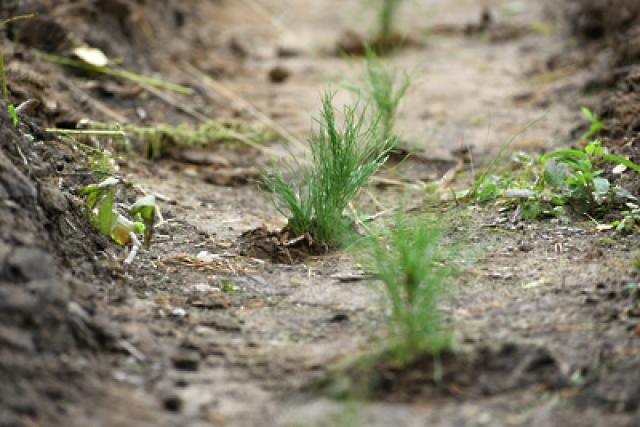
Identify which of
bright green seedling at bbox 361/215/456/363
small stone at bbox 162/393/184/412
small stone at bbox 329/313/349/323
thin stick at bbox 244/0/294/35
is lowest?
small stone at bbox 162/393/184/412

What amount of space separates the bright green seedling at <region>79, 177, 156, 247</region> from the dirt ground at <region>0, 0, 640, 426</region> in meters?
0.04

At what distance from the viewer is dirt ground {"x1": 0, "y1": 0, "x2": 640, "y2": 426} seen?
1.82 meters

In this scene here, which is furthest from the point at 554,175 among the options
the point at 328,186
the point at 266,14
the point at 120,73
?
the point at 266,14

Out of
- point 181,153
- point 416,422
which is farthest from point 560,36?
point 416,422

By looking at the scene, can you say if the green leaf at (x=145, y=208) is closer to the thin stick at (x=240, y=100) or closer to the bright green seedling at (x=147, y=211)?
Result: the bright green seedling at (x=147, y=211)

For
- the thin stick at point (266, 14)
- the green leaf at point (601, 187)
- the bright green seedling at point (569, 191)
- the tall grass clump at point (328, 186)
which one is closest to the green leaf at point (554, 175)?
the bright green seedling at point (569, 191)

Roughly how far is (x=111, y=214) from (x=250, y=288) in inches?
20.8

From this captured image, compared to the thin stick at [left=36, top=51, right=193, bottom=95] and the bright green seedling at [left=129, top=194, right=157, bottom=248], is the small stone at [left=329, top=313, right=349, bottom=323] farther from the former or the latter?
the thin stick at [left=36, top=51, right=193, bottom=95]

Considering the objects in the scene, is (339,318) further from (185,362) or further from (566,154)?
(566,154)

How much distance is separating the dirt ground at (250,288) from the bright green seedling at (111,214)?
44 millimetres

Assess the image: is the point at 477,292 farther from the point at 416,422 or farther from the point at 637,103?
the point at 637,103

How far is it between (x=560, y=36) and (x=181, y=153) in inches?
152

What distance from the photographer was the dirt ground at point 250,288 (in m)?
1.82

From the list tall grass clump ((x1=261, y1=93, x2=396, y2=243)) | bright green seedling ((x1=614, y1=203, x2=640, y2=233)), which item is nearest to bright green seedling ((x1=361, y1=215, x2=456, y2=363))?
tall grass clump ((x1=261, y1=93, x2=396, y2=243))
